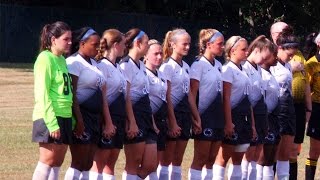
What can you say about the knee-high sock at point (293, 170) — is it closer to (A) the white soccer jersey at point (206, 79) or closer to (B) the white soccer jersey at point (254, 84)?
(B) the white soccer jersey at point (254, 84)

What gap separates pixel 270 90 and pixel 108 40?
2620 mm

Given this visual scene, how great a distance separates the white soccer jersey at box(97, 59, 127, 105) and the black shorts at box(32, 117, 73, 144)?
80 cm

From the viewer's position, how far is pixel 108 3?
38.0 m

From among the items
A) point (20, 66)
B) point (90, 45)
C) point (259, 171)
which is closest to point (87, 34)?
point (90, 45)

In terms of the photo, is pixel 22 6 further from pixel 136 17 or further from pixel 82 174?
pixel 82 174

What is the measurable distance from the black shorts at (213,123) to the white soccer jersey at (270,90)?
890 mm

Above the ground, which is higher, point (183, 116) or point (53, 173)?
point (183, 116)

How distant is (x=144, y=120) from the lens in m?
10.6

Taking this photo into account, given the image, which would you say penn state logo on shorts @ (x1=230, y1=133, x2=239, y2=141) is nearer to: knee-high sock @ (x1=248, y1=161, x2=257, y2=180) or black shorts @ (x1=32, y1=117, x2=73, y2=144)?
knee-high sock @ (x1=248, y1=161, x2=257, y2=180)

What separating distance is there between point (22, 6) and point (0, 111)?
14895 millimetres

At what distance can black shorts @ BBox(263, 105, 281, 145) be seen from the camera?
11938 millimetres

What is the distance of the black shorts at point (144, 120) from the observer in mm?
10531

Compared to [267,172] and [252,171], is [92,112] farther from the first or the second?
[267,172]

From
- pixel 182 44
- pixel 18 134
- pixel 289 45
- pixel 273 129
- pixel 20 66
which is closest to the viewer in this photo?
pixel 182 44
